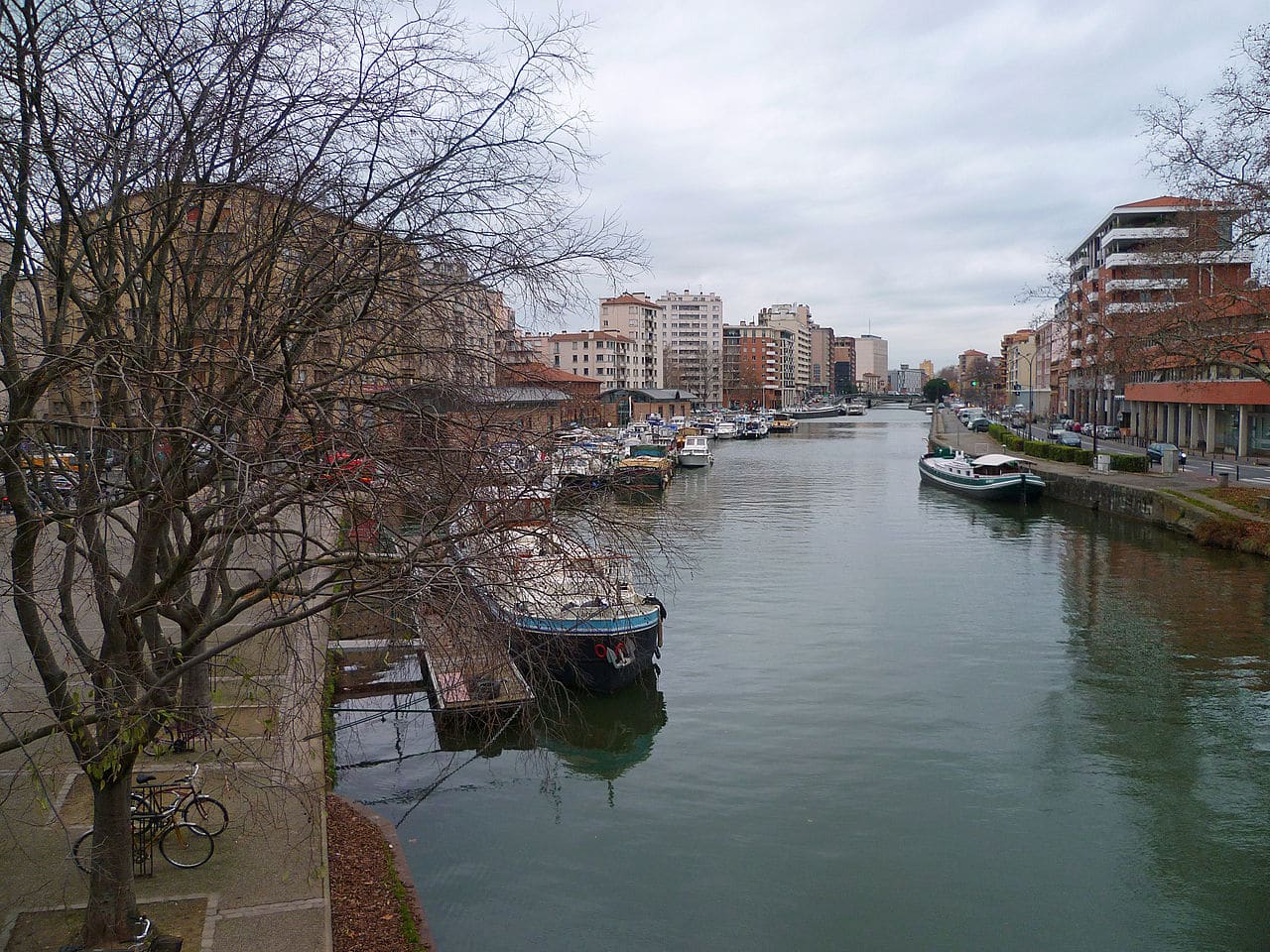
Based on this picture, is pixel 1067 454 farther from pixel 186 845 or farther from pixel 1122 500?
pixel 186 845

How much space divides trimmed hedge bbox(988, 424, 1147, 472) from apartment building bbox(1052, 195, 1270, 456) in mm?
3559

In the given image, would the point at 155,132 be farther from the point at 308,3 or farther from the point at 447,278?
the point at 447,278

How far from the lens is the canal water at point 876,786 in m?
9.28

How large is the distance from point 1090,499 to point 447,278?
3577 centimetres

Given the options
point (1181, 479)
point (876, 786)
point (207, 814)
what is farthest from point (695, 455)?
point (207, 814)

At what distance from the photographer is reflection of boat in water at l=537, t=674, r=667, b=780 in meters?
13.2

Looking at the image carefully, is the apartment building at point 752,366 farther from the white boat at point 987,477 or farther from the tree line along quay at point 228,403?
the tree line along quay at point 228,403

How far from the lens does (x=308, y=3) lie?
6770 mm

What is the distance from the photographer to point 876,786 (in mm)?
12031

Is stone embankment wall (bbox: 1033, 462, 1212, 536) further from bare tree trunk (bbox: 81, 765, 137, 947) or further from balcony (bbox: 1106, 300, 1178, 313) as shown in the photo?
bare tree trunk (bbox: 81, 765, 137, 947)

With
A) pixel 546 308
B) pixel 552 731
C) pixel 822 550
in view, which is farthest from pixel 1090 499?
pixel 546 308

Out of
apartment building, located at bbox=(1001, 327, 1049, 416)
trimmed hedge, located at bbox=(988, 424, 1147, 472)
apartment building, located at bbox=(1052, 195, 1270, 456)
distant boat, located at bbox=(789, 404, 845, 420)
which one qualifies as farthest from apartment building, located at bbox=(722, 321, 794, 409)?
trimmed hedge, located at bbox=(988, 424, 1147, 472)

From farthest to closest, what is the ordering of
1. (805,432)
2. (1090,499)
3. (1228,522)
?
(805,432) → (1090,499) → (1228,522)

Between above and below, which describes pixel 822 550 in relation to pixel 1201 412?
below
